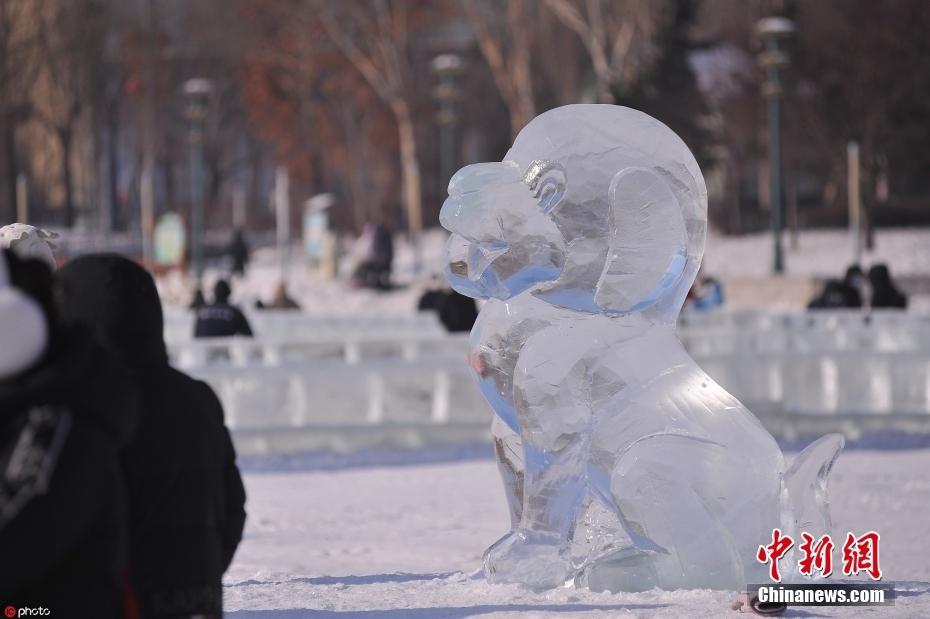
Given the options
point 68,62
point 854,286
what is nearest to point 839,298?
point 854,286

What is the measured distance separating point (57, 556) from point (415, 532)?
6024mm

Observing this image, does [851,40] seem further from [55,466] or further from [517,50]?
[55,466]

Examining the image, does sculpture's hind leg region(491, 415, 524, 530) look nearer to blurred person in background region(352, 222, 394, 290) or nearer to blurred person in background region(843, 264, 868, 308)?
blurred person in background region(843, 264, 868, 308)

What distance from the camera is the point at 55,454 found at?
3244 millimetres

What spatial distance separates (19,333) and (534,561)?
3.21 metres

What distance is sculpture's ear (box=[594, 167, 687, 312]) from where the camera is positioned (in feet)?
19.7

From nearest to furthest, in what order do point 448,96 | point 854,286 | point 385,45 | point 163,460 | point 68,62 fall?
point 163,460 < point 854,286 < point 448,96 < point 385,45 < point 68,62

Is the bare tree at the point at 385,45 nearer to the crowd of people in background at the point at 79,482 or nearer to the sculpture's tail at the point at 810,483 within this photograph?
the sculpture's tail at the point at 810,483

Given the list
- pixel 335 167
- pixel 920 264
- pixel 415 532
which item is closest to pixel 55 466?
pixel 415 532

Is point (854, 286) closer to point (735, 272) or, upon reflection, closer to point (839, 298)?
point (839, 298)

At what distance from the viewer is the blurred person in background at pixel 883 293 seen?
17.7m

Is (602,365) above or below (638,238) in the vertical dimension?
below

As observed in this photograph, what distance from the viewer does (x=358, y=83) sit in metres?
53.1

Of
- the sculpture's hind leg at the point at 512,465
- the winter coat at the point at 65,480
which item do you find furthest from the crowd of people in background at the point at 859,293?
the winter coat at the point at 65,480
